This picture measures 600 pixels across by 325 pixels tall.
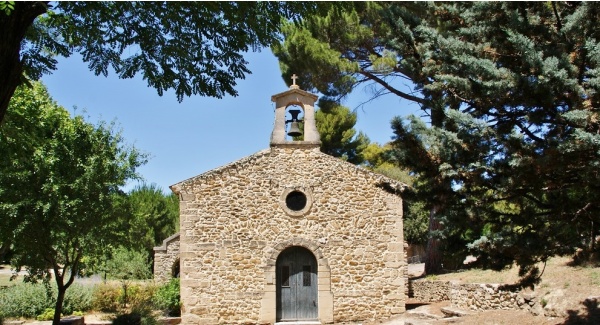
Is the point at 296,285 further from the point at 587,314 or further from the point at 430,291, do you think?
the point at 587,314

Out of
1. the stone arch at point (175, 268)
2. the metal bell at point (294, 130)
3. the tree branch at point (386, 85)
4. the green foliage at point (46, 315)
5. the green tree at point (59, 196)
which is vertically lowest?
the green foliage at point (46, 315)

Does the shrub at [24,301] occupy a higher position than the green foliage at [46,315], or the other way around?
the shrub at [24,301]

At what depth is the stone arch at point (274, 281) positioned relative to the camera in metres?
15.8

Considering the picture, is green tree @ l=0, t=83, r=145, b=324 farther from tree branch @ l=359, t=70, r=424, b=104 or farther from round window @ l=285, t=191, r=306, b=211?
tree branch @ l=359, t=70, r=424, b=104

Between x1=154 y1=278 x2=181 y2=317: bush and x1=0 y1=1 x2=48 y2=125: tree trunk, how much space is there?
13.5 meters

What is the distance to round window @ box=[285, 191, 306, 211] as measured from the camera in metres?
16.5

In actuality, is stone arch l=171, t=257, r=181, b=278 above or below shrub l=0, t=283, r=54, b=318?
above

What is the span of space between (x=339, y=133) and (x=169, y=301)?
16469 mm

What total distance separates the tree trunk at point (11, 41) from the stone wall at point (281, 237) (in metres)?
12.7

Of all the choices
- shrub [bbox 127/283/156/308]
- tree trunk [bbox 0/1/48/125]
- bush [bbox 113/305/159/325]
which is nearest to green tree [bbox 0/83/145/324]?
bush [bbox 113/305/159/325]

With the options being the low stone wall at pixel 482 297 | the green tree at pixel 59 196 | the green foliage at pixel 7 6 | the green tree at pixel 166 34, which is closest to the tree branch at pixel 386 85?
the low stone wall at pixel 482 297

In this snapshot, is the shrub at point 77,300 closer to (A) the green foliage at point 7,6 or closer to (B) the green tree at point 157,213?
(B) the green tree at point 157,213

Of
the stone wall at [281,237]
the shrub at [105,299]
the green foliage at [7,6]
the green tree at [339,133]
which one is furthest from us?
the green tree at [339,133]

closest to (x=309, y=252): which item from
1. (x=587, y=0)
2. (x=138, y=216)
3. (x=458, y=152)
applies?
(x=138, y=216)
